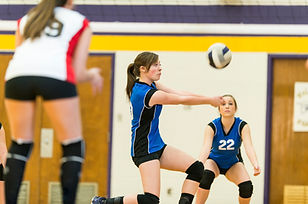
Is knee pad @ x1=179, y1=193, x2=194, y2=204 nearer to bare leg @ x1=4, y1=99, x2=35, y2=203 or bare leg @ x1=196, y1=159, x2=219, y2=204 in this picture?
bare leg @ x1=196, y1=159, x2=219, y2=204

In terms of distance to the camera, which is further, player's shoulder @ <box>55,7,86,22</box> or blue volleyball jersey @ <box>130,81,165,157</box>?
blue volleyball jersey @ <box>130,81,165,157</box>

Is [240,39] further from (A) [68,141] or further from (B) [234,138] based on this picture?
(A) [68,141]

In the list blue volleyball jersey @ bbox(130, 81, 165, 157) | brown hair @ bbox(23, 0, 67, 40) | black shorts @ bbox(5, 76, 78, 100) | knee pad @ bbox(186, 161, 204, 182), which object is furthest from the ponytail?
black shorts @ bbox(5, 76, 78, 100)

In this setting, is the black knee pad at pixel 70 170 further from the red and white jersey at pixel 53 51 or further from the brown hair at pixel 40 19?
the brown hair at pixel 40 19

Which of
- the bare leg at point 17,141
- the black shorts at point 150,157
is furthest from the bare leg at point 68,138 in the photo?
the black shorts at point 150,157

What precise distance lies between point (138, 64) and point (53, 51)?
261 centimetres

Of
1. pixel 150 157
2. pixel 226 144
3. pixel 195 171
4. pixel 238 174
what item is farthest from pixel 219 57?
pixel 150 157

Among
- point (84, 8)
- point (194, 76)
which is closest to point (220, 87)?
point (194, 76)

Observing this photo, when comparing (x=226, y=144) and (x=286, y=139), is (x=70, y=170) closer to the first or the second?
(x=226, y=144)

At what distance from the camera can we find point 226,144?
867cm

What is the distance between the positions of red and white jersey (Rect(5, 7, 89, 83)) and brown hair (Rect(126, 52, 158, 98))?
239 centimetres

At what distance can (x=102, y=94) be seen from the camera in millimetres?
11672

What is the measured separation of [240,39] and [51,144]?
144 inches

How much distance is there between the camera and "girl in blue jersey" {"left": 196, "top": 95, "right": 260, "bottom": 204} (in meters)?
8.66
